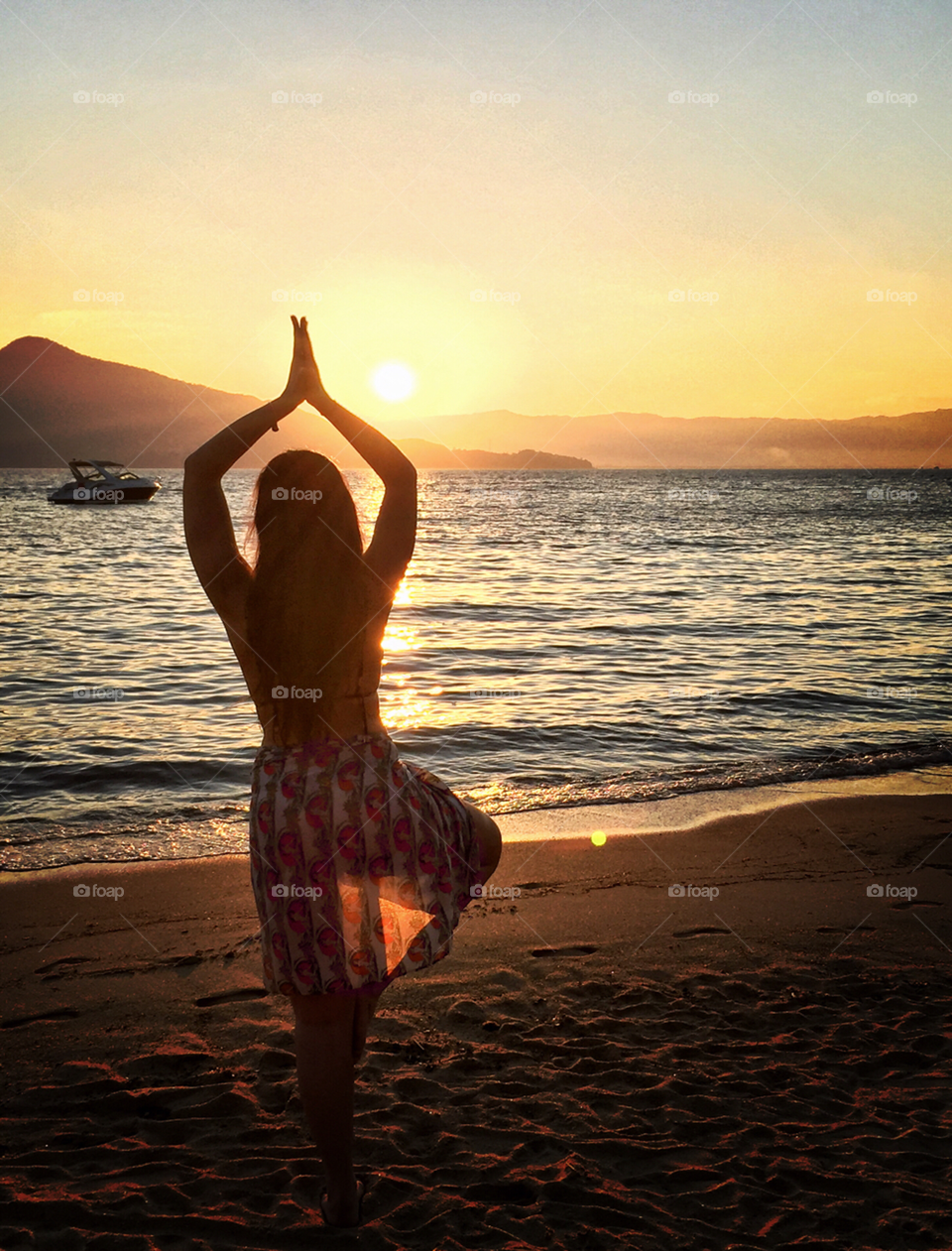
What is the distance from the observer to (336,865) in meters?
2.19

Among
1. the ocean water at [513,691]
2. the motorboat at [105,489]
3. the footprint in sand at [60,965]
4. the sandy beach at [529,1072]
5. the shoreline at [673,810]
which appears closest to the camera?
the sandy beach at [529,1072]

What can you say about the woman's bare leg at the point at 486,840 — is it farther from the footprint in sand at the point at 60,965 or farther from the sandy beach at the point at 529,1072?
the footprint in sand at the point at 60,965

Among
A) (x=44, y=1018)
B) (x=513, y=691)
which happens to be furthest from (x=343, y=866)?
(x=513, y=691)

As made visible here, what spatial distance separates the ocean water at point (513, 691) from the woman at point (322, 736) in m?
4.13

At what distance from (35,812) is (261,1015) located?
12.6 feet

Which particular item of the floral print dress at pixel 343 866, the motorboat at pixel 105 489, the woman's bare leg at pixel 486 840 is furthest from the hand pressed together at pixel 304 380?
the motorboat at pixel 105 489

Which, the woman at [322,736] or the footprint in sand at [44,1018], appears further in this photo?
the footprint in sand at [44,1018]

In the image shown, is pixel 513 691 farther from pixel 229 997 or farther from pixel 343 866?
pixel 343 866

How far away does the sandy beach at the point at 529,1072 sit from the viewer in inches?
101

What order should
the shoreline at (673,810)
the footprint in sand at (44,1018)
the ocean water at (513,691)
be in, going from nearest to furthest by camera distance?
the footprint in sand at (44,1018), the shoreline at (673,810), the ocean water at (513,691)

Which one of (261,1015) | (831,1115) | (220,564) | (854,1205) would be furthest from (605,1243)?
(220,564)

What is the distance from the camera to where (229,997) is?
3.91m

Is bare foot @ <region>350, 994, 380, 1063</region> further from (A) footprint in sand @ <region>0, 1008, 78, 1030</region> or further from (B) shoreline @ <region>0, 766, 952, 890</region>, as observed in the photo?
(B) shoreline @ <region>0, 766, 952, 890</region>

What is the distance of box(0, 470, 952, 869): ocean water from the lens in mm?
7316
